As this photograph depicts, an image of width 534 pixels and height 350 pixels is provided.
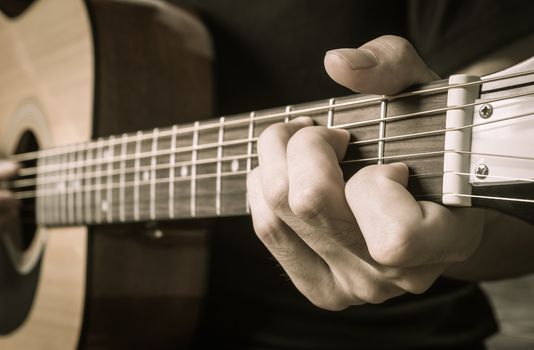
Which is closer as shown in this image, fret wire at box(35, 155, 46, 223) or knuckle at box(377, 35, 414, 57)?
knuckle at box(377, 35, 414, 57)

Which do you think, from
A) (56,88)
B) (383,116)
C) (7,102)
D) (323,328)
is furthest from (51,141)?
(383,116)

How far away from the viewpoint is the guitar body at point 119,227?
87 cm

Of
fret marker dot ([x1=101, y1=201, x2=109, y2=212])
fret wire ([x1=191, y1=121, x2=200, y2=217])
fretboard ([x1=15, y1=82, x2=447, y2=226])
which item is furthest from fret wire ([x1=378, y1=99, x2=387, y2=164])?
fret marker dot ([x1=101, y1=201, x2=109, y2=212])

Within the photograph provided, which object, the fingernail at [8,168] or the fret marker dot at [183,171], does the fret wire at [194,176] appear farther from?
the fingernail at [8,168]

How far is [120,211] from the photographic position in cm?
78

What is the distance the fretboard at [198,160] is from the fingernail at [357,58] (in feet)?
0.12

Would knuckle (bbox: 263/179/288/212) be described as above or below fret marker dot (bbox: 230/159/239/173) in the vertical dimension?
below

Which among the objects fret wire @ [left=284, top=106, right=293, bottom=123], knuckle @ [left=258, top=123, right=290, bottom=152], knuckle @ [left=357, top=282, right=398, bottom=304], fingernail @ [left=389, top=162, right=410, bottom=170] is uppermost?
fret wire @ [left=284, top=106, right=293, bottom=123]

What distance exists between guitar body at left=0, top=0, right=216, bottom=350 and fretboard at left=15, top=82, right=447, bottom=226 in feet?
0.16

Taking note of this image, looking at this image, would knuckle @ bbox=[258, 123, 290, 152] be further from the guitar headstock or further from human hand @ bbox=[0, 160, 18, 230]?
human hand @ bbox=[0, 160, 18, 230]

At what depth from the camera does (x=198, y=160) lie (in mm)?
651

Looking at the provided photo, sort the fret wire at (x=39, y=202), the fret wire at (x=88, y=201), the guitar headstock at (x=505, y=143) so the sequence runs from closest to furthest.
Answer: the guitar headstock at (x=505, y=143), the fret wire at (x=88, y=201), the fret wire at (x=39, y=202)

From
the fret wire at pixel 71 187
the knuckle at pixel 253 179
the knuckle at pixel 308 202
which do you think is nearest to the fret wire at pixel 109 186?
the fret wire at pixel 71 187

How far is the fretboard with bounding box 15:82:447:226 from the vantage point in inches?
17.6
